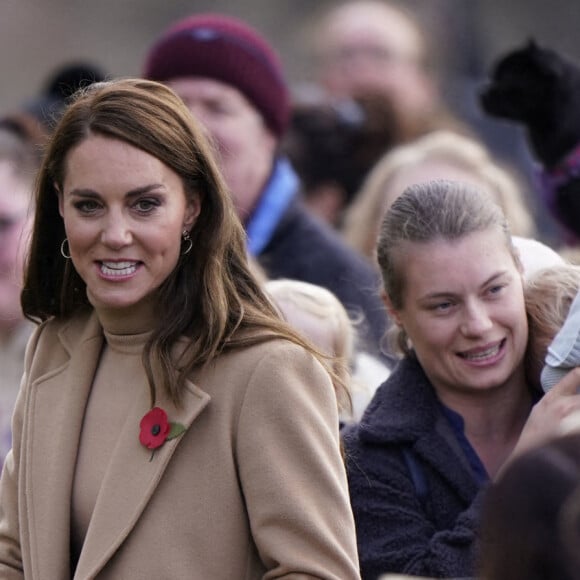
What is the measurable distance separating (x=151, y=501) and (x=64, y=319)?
0.66 meters

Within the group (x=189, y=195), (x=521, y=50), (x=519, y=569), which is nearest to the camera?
(x=519, y=569)

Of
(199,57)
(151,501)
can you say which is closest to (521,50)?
(199,57)

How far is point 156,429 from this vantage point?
12.0 ft

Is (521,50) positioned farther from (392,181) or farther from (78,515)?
(78,515)

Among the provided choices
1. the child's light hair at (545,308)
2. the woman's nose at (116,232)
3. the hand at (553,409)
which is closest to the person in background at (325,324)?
the child's light hair at (545,308)

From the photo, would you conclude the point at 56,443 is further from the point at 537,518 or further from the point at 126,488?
the point at 537,518

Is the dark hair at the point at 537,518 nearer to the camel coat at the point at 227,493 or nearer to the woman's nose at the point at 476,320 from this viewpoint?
the camel coat at the point at 227,493

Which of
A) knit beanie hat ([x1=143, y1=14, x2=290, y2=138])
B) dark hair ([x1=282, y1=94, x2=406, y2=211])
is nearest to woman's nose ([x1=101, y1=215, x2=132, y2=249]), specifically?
knit beanie hat ([x1=143, y1=14, x2=290, y2=138])

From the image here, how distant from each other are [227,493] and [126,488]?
0.76 ft

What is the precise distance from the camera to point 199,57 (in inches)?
247

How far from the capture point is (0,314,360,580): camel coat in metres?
3.56

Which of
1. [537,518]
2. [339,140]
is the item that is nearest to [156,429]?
[537,518]

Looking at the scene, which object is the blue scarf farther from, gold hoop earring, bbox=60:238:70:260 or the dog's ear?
gold hoop earring, bbox=60:238:70:260

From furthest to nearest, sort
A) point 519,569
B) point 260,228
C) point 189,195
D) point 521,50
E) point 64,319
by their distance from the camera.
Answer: point 260,228 → point 521,50 → point 64,319 → point 189,195 → point 519,569
